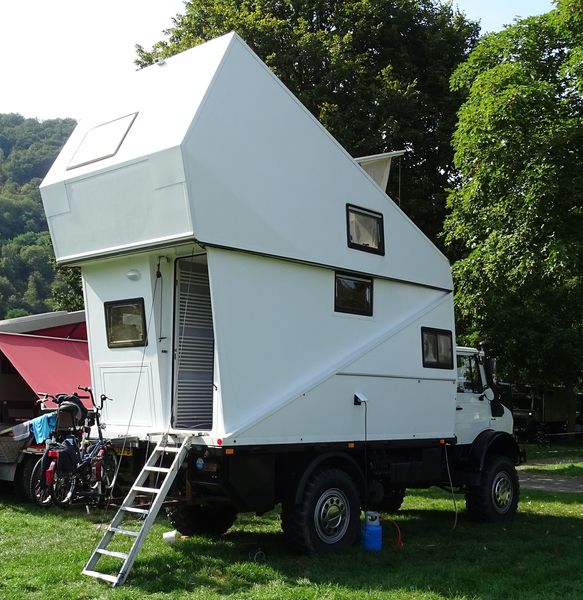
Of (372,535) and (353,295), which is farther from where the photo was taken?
(353,295)

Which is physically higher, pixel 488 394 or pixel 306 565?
pixel 488 394

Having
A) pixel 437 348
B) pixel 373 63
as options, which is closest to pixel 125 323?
pixel 437 348

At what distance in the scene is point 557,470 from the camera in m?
17.4

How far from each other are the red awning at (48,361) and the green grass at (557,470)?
10.4 meters

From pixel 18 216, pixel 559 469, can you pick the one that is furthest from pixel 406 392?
pixel 18 216

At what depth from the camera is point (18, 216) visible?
68500mm

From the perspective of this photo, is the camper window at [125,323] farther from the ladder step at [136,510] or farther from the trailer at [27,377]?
the trailer at [27,377]

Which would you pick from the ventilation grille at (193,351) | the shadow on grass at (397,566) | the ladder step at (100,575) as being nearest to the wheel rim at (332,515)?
the shadow on grass at (397,566)

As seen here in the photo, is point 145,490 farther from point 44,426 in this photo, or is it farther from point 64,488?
point 44,426

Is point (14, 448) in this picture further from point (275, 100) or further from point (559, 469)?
point (559, 469)

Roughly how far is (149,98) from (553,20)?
935 cm

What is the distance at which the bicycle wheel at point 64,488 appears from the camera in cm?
924

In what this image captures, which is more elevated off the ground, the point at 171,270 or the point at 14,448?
the point at 171,270

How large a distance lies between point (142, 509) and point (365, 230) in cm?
413
